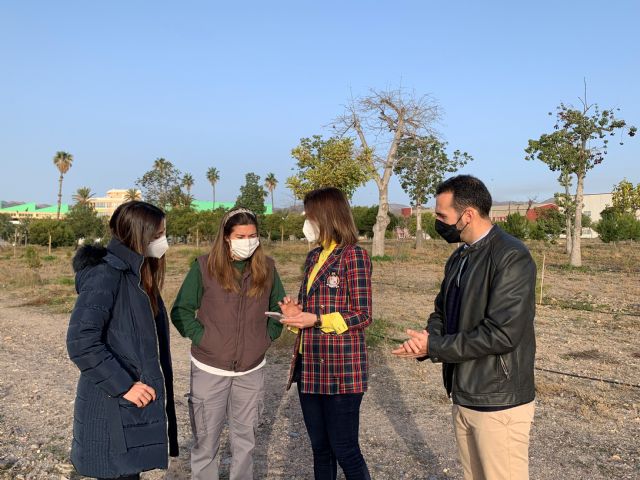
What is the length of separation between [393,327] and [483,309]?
6.94 m

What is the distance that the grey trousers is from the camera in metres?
2.75

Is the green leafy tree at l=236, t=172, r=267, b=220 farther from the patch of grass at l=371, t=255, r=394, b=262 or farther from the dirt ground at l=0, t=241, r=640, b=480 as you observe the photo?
the dirt ground at l=0, t=241, r=640, b=480

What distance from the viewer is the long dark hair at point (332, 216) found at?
2680mm

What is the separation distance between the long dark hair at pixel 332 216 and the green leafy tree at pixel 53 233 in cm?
4533

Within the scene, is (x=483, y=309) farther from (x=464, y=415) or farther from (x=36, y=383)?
(x=36, y=383)

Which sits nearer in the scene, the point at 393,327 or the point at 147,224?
the point at 147,224

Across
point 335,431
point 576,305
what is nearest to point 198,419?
point 335,431

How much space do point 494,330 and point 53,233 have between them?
46498 mm

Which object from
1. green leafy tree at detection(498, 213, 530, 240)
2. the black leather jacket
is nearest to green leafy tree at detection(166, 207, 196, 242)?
green leafy tree at detection(498, 213, 530, 240)

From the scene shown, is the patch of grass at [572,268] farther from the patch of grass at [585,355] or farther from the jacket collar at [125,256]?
the jacket collar at [125,256]

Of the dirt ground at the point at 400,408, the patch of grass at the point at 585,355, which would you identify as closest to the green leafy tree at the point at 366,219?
the dirt ground at the point at 400,408

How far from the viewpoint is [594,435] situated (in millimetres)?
4266

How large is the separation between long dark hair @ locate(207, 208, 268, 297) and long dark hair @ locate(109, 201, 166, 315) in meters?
0.44

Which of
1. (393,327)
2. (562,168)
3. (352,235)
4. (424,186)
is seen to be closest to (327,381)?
(352,235)
